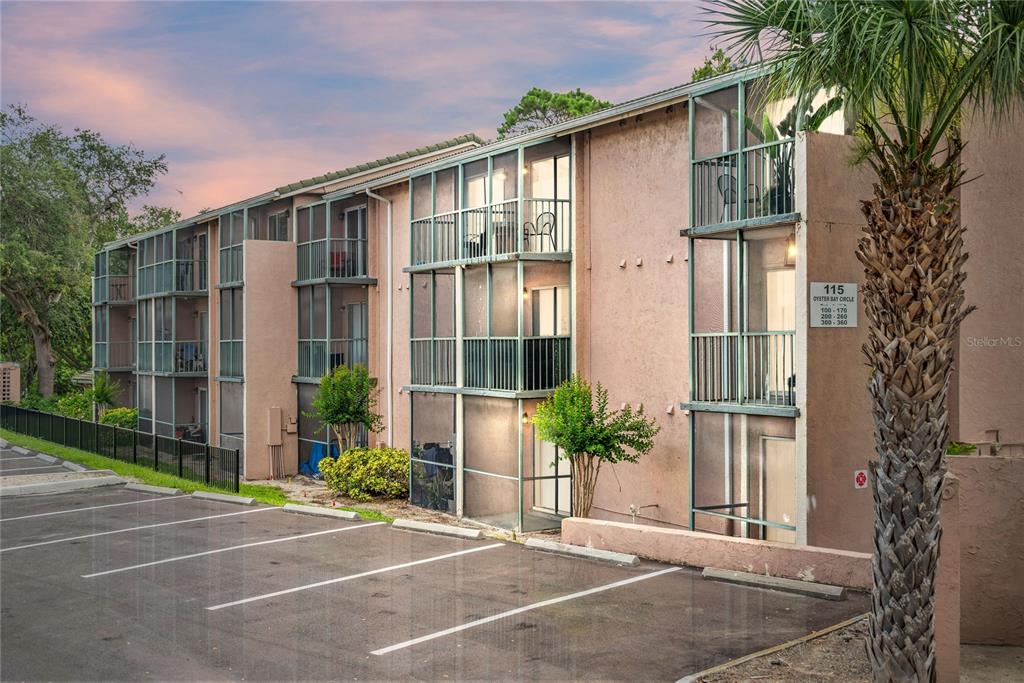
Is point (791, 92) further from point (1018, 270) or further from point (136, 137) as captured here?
point (136, 137)

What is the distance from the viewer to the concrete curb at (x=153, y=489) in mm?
24047

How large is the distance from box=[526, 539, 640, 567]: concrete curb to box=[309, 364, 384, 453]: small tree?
10313 millimetres

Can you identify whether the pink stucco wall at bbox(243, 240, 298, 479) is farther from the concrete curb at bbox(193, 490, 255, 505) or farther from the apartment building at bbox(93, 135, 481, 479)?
the concrete curb at bbox(193, 490, 255, 505)

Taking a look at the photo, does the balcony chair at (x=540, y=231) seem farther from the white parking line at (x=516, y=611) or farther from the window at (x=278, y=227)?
the window at (x=278, y=227)

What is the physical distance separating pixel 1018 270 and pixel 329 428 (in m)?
19.4

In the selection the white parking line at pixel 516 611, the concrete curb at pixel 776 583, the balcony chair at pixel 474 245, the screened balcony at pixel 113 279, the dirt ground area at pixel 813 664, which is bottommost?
the white parking line at pixel 516 611

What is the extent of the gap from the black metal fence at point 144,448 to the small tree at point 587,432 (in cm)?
1019

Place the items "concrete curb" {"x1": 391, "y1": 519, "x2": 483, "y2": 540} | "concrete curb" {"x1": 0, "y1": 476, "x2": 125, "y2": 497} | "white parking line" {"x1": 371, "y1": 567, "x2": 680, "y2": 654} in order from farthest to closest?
"concrete curb" {"x1": 0, "y1": 476, "x2": 125, "y2": 497} < "concrete curb" {"x1": 391, "y1": 519, "x2": 483, "y2": 540} < "white parking line" {"x1": 371, "y1": 567, "x2": 680, "y2": 654}

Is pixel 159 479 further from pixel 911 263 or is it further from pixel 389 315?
pixel 911 263

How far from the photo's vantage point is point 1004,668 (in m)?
10.2

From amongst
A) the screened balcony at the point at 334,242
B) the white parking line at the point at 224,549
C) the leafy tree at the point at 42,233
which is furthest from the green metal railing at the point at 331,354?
the leafy tree at the point at 42,233

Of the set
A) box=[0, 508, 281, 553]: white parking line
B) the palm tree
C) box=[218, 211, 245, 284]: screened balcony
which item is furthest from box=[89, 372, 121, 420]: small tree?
the palm tree

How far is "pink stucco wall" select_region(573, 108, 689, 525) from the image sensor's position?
1773 cm

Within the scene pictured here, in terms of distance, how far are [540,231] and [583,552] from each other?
24.8 feet
